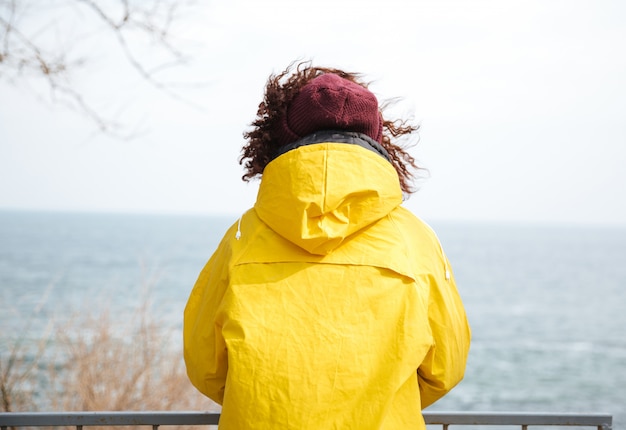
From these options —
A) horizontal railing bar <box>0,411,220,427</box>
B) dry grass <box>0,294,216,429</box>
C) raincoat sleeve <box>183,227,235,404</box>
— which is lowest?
dry grass <box>0,294,216,429</box>

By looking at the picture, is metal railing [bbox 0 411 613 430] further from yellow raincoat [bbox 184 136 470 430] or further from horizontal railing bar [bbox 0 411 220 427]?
yellow raincoat [bbox 184 136 470 430]

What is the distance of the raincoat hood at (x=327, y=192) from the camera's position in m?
1.41

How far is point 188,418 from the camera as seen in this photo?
76.0 inches

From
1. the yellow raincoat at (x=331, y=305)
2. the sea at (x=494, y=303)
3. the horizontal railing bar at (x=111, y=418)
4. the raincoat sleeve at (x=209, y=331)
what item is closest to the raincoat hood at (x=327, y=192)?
the yellow raincoat at (x=331, y=305)

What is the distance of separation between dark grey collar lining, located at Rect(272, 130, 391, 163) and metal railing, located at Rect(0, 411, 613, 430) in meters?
0.85

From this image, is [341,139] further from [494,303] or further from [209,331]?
[494,303]

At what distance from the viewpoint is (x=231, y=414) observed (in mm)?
Answer: 1438

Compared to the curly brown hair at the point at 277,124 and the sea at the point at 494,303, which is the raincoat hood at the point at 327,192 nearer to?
the curly brown hair at the point at 277,124

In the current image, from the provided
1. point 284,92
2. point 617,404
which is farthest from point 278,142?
point 617,404

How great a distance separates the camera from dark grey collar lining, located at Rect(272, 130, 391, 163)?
4.95ft

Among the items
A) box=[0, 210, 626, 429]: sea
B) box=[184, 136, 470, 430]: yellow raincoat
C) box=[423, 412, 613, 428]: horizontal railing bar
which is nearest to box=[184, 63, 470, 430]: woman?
box=[184, 136, 470, 430]: yellow raincoat

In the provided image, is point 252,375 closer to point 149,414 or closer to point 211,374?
A: point 211,374

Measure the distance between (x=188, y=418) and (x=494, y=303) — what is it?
136ft

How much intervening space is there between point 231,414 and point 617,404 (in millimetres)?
20289
